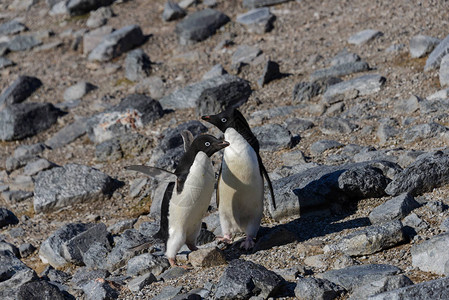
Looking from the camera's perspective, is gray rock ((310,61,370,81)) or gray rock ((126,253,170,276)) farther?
gray rock ((310,61,370,81))

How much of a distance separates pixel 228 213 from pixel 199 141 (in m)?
0.76

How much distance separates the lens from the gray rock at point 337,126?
8.21 metres

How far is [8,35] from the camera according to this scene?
14.6 meters

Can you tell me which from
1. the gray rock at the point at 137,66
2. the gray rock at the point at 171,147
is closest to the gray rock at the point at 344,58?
the gray rock at the point at 171,147

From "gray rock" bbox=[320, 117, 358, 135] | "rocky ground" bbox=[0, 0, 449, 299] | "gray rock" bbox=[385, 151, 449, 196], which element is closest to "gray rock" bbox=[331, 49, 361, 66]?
"rocky ground" bbox=[0, 0, 449, 299]

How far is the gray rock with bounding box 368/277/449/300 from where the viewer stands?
3.91 meters

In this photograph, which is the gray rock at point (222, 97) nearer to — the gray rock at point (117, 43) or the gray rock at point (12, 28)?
the gray rock at point (117, 43)

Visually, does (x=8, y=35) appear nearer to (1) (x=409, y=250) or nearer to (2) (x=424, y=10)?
(2) (x=424, y=10)

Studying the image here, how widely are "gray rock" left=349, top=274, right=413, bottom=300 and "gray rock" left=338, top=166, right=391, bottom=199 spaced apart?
→ 180cm

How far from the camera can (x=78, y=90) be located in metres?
12.0

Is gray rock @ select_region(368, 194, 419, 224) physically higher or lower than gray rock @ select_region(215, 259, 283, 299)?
lower

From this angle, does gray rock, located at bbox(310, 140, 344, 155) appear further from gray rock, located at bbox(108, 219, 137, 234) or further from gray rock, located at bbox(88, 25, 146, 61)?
gray rock, located at bbox(88, 25, 146, 61)

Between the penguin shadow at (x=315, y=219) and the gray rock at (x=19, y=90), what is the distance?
7037mm

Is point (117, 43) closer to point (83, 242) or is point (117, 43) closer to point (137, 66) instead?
point (137, 66)
